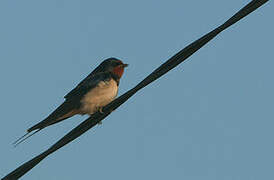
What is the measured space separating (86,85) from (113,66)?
2.07ft

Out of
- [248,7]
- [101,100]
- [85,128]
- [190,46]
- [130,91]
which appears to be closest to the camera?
[248,7]

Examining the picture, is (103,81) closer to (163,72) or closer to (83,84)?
(83,84)

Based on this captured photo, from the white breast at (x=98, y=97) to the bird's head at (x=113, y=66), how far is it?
50cm

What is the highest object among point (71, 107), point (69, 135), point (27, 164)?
point (71, 107)

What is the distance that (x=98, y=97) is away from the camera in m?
8.40

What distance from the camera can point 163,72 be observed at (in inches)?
196

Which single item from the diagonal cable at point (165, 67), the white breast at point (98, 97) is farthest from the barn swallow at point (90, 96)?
the diagonal cable at point (165, 67)

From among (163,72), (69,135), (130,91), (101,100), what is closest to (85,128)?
(69,135)

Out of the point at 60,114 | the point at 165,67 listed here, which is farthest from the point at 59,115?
the point at 165,67

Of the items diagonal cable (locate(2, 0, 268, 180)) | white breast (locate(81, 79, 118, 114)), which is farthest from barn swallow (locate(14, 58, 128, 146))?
diagonal cable (locate(2, 0, 268, 180))

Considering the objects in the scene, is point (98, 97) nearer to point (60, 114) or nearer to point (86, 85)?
point (86, 85)

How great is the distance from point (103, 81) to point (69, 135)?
3.26 meters

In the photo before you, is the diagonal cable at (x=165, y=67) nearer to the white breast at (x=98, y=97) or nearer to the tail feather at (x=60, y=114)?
the tail feather at (x=60, y=114)

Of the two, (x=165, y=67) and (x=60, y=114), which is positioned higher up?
(x=60, y=114)
